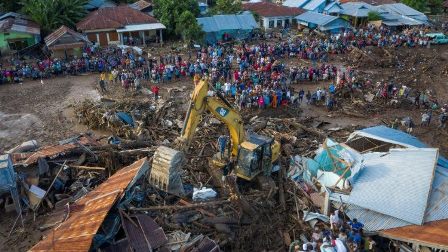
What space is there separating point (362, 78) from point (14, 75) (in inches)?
979

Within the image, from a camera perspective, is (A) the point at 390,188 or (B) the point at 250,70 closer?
(A) the point at 390,188

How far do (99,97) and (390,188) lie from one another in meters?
19.2

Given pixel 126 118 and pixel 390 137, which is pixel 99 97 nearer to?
pixel 126 118

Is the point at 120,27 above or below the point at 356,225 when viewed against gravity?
above

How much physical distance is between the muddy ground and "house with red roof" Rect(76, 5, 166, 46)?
26.9 feet

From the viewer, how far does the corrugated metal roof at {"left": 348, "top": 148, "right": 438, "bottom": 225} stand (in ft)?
41.6

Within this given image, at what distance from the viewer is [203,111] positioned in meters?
14.2

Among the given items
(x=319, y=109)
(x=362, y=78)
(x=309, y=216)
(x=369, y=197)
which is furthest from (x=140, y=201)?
(x=362, y=78)

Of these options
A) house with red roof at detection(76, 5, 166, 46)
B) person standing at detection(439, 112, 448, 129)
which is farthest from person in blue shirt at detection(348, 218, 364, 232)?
house with red roof at detection(76, 5, 166, 46)

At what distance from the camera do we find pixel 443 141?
69.3 feet

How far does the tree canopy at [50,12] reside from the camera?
122ft

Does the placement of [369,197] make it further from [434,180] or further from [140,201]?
[140,201]

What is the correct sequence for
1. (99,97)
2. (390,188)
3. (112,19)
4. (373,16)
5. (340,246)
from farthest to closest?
(373,16), (112,19), (99,97), (390,188), (340,246)

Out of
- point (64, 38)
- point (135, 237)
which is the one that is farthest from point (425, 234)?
point (64, 38)
